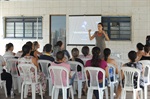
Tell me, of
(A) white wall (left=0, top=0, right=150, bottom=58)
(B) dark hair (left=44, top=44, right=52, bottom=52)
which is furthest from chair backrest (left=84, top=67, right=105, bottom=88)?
(A) white wall (left=0, top=0, right=150, bottom=58)

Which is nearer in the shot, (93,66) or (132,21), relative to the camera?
(93,66)

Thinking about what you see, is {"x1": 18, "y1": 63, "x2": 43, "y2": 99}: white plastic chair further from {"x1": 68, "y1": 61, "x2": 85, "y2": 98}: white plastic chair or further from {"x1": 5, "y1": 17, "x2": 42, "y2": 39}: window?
{"x1": 5, "y1": 17, "x2": 42, "y2": 39}: window

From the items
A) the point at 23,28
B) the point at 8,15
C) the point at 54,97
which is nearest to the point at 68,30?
the point at 23,28

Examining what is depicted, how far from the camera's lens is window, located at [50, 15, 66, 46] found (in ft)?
33.9

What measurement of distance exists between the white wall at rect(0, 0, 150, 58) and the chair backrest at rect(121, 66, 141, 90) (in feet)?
17.1

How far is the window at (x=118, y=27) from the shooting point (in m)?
9.77

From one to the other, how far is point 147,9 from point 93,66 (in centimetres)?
573

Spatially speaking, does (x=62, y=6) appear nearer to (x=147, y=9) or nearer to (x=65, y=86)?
(x=147, y=9)

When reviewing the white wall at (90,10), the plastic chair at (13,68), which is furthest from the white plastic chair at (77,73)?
the white wall at (90,10)

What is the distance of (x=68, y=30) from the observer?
10.2m

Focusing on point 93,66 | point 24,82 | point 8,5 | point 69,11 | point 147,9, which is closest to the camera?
point 93,66

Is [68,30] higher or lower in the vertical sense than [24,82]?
higher

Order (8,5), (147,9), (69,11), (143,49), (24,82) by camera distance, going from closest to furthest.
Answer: (24,82) < (143,49) < (147,9) < (69,11) < (8,5)

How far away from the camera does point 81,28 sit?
10141mm
